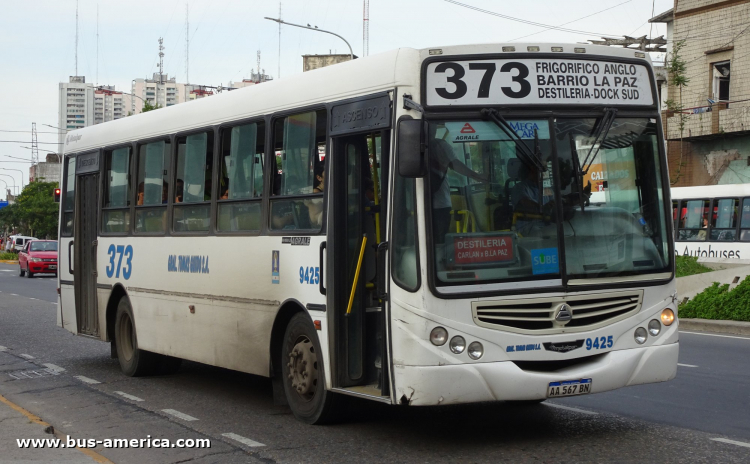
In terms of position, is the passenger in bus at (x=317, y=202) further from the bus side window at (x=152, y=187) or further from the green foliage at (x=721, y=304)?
the green foliage at (x=721, y=304)

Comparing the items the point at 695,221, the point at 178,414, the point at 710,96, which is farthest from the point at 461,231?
the point at 710,96

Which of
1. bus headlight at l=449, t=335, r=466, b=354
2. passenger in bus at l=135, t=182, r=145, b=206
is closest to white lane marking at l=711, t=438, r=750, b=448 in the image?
bus headlight at l=449, t=335, r=466, b=354

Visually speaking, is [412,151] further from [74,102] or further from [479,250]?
[74,102]

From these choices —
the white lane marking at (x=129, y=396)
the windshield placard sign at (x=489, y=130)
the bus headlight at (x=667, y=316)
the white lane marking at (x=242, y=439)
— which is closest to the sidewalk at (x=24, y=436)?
the white lane marking at (x=242, y=439)

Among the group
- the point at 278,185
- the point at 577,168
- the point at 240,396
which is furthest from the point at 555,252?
the point at 240,396

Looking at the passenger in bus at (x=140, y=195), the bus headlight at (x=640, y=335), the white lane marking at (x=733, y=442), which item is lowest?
the white lane marking at (x=733, y=442)

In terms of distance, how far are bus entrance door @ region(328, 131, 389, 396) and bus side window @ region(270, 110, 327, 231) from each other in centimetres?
25

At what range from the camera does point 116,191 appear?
497 inches

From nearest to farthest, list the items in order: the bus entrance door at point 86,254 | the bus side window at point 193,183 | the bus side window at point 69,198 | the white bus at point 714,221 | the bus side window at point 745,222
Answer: the bus side window at point 193,183 → the bus entrance door at point 86,254 → the bus side window at point 69,198 → the bus side window at point 745,222 → the white bus at point 714,221

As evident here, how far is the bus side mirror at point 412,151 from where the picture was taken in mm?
7012

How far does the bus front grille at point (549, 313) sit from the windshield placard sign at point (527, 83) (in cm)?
144

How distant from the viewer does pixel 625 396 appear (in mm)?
9844

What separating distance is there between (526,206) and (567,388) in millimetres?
1316

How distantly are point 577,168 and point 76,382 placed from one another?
701 cm
